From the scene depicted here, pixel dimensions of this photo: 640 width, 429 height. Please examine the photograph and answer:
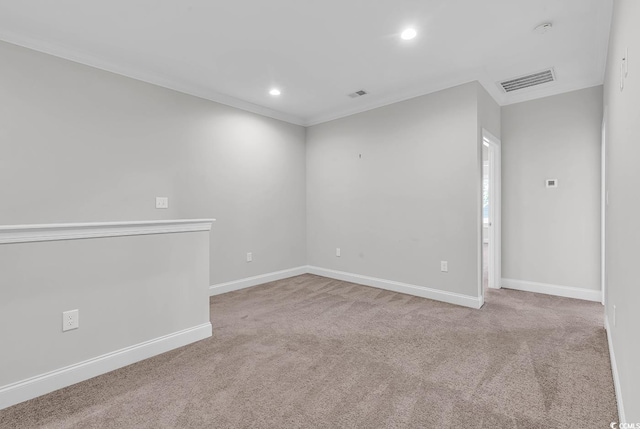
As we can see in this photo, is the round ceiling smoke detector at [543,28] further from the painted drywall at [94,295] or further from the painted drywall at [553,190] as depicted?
the painted drywall at [94,295]

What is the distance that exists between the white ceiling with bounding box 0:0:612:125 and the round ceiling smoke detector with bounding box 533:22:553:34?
0.04 metres

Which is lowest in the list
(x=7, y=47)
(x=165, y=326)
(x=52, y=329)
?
(x=165, y=326)

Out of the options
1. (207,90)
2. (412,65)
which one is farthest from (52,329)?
(412,65)

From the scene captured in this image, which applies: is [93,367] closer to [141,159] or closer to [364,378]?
[364,378]

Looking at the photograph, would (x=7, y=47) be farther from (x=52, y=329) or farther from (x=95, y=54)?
(x=52, y=329)

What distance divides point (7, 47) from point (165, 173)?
1560 mm

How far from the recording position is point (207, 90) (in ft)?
12.7

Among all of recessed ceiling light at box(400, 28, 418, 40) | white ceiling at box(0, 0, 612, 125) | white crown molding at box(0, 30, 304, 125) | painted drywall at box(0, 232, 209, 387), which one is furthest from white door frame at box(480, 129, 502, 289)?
painted drywall at box(0, 232, 209, 387)

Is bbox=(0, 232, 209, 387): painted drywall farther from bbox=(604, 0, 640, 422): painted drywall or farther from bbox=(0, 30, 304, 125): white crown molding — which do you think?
bbox=(604, 0, 640, 422): painted drywall

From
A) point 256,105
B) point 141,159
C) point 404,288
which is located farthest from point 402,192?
point 141,159

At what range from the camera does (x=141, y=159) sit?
335cm

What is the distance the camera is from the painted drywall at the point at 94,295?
179cm

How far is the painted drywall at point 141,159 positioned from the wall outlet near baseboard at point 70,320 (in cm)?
127

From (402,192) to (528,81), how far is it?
1862mm
